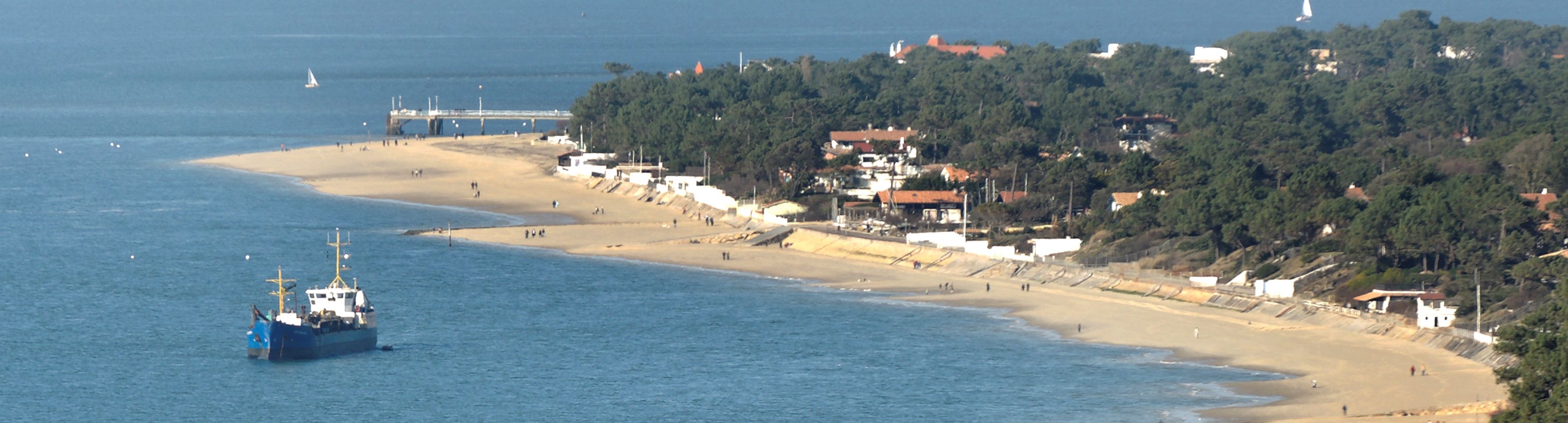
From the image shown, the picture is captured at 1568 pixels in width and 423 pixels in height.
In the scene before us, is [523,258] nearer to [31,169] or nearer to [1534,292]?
[1534,292]

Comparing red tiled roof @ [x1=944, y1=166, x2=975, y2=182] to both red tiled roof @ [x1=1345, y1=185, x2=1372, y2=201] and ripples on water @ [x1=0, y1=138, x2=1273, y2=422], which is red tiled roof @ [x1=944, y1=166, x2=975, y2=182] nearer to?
red tiled roof @ [x1=1345, y1=185, x2=1372, y2=201]

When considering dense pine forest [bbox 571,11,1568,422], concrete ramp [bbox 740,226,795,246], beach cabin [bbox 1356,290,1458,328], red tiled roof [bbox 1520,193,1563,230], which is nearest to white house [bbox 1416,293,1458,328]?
beach cabin [bbox 1356,290,1458,328]

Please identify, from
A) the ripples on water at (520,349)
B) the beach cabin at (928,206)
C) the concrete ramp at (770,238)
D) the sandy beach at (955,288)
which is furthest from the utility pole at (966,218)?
the ripples on water at (520,349)

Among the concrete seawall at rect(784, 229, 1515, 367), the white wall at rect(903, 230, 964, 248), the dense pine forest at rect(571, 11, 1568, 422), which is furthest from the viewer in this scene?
the white wall at rect(903, 230, 964, 248)

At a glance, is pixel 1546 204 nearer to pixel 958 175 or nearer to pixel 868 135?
pixel 958 175

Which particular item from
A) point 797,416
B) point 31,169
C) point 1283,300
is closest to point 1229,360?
point 1283,300
